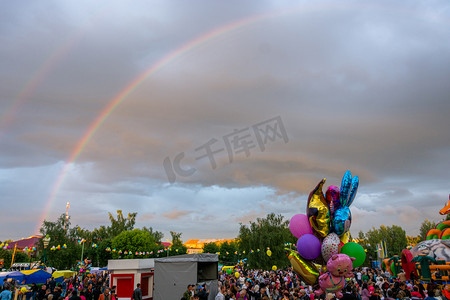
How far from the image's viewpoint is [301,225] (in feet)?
51.8

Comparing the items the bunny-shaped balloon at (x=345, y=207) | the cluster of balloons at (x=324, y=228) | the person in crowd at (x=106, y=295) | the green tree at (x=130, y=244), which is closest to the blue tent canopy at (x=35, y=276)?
the person in crowd at (x=106, y=295)

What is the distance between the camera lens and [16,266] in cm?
4469

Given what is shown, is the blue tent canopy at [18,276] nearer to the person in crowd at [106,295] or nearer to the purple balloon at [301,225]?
the person in crowd at [106,295]

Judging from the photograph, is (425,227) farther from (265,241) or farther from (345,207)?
(345,207)

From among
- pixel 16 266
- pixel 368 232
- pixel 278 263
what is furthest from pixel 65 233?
pixel 368 232

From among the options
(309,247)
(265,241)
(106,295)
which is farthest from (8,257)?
(309,247)

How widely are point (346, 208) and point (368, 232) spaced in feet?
208

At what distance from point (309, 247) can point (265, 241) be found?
30.4 meters

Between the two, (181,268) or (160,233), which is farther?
(160,233)

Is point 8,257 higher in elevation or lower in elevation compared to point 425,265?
lower

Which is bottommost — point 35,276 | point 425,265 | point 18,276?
point 35,276

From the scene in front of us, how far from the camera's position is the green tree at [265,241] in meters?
43.5

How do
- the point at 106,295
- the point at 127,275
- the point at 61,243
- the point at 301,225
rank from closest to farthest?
the point at 106,295 → the point at 301,225 → the point at 127,275 → the point at 61,243

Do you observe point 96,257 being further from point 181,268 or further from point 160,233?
point 181,268
